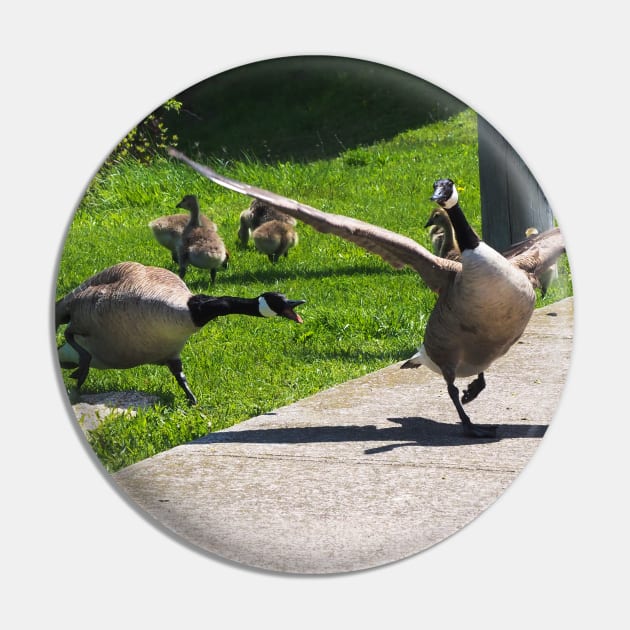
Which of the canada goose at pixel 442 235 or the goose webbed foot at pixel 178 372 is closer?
the goose webbed foot at pixel 178 372

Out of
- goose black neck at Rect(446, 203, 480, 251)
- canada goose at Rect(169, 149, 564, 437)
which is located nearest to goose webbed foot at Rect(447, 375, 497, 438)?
canada goose at Rect(169, 149, 564, 437)

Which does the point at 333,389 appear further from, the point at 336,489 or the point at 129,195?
the point at 129,195

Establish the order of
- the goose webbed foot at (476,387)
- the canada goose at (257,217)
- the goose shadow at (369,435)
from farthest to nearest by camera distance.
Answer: the goose webbed foot at (476,387) < the goose shadow at (369,435) < the canada goose at (257,217)

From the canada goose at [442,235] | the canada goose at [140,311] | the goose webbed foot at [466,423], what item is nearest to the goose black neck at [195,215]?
the canada goose at [140,311]

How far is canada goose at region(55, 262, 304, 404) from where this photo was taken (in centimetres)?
546

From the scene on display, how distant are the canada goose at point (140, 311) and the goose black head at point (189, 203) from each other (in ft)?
0.99

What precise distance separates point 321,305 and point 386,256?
38 centimetres

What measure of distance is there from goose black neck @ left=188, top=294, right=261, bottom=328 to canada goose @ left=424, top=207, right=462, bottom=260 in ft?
3.02

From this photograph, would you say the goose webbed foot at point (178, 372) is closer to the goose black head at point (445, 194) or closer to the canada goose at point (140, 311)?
the canada goose at point (140, 311)

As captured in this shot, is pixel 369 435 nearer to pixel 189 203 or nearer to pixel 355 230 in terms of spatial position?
pixel 355 230

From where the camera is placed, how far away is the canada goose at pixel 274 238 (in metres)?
5.45

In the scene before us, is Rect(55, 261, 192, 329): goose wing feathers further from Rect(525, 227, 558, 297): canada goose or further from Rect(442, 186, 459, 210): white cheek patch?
Rect(525, 227, 558, 297): canada goose

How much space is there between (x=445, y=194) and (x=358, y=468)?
1299 mm

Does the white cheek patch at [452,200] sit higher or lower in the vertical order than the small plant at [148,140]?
lower
